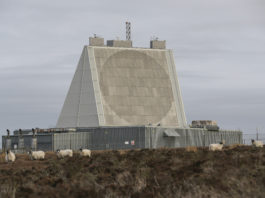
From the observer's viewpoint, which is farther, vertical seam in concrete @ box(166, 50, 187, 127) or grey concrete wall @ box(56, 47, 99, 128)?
vertical seam in concrete @ box(166, 50, 187, 127)

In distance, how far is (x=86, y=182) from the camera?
27.0 metres

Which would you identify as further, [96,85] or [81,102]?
[81,102]

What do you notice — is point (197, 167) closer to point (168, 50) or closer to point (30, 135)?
point (30, 135)

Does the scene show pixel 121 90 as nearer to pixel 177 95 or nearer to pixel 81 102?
pixel 81 102

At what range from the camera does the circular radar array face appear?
11888 cm

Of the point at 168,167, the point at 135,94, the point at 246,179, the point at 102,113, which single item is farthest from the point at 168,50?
the point at 246,179

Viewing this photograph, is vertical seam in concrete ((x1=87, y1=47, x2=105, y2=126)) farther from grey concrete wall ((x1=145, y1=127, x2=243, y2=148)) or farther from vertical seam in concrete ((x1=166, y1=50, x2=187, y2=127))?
vertical seam in concrete ((x1=166, y1=50, x2=187, y2=127))

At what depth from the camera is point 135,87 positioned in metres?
121

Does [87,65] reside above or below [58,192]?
above

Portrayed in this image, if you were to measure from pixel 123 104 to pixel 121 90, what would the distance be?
2.81 metres

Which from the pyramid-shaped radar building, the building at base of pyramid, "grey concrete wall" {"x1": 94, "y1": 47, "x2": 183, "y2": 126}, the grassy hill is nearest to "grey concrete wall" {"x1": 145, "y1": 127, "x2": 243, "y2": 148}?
the building at base of pyramid

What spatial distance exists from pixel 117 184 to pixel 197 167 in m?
5.69

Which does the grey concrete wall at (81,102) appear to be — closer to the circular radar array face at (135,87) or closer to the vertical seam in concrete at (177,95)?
the circular radar array face at (135,87)

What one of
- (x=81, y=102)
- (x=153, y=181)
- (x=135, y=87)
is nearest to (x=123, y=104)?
(x=135, y=87)
